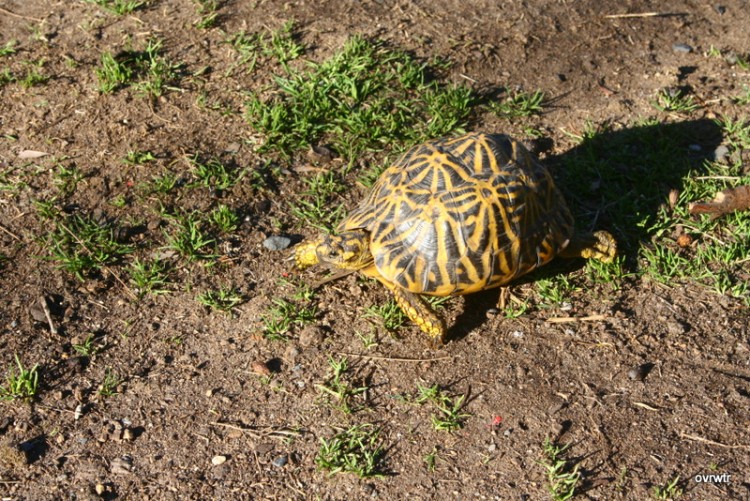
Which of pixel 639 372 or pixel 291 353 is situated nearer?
pixel 639 372

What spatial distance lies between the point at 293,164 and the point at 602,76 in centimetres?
304

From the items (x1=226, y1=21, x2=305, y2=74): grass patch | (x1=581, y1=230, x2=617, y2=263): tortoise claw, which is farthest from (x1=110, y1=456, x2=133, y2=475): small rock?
(x1=226, y1=21, x2=305, y2=74): grass patch

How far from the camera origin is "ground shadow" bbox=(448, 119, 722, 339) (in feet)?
19.6

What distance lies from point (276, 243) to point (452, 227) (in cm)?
154

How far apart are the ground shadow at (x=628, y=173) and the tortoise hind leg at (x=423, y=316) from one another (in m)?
0.55

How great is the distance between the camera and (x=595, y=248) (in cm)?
557

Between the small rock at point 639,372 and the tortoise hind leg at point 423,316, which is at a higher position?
the tortoise hind leg at point 423,316

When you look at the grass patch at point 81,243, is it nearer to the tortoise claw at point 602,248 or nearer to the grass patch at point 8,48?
the grass patch at point 8,48

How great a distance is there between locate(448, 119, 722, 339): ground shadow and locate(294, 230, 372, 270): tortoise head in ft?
3.02

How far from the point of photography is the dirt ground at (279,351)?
457 cm

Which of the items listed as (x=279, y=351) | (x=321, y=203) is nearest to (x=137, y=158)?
(x=321, y=203)

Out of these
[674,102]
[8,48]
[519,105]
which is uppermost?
[8,48]

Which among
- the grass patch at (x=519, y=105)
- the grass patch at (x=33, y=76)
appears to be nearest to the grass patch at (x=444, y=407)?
the grass patch at (x=519, y=105)

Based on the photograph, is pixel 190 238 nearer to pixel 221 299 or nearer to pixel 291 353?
pixel 221 299
